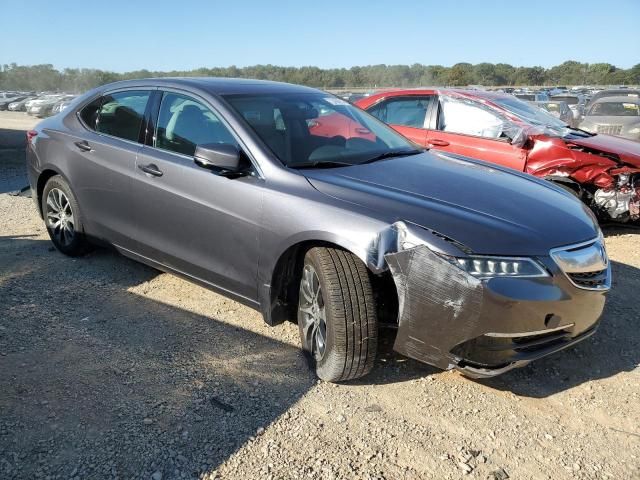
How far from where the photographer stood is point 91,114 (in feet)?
15.2

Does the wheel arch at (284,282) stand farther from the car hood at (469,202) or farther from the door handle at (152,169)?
the door handle at (152,169)

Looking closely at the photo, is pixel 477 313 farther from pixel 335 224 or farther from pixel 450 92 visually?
pixel 450 92

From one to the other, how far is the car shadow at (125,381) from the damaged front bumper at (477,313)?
0.79 metres

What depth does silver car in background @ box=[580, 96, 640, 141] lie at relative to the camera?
10188 millimetres

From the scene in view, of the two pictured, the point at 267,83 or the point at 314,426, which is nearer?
the point at 314,426

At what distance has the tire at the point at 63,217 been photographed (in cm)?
464

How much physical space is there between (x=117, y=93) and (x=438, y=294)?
3233mm

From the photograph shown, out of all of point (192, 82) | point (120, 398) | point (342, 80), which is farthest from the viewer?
point (342, 80)

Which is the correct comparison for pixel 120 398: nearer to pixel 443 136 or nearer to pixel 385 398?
pixel 385 398

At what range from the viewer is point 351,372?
116 inches

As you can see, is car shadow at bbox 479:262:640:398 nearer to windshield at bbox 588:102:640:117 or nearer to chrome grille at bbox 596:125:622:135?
chrome grille at bbox 596:125:622:135

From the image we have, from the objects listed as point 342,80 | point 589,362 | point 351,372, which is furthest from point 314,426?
point 342,80

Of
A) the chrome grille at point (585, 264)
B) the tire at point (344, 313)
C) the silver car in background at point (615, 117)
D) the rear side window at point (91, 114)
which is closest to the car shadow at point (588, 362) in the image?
the chrome grille at point (585, 264)

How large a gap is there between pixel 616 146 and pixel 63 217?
18.8 ft
